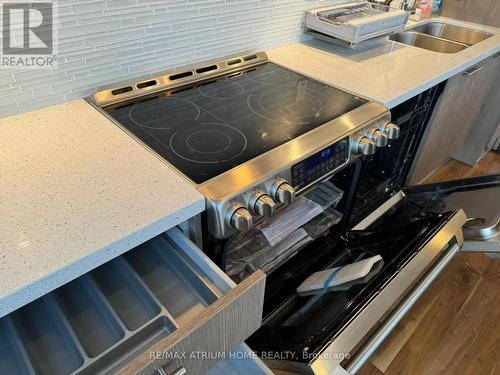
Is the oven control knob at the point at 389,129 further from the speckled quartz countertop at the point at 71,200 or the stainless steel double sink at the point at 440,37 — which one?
the stainless steel double sink at the point at 440,37

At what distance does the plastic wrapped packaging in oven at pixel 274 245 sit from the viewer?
104 cm

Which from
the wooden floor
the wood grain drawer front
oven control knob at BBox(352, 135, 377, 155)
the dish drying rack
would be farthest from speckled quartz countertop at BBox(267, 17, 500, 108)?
the wooden floor

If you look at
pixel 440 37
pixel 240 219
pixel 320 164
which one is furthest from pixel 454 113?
pixel 240 219

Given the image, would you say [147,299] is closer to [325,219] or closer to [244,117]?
[244,117]

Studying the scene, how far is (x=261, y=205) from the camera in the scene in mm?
761

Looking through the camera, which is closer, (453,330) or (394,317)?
(394,317)

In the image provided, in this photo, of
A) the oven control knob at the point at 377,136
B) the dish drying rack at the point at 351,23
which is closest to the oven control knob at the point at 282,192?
the oven control knob at the point at 377,136

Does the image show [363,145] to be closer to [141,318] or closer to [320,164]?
[320,164]

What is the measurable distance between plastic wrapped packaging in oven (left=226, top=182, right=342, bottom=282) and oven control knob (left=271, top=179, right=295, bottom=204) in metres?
0.20

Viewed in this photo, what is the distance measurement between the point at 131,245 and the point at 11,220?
214 mm

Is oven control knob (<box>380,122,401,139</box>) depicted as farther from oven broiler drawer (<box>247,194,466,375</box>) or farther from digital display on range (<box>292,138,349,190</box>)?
oven broiler drawer (<box>247,194,466,375</box>)

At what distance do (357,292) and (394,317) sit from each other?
154 mm

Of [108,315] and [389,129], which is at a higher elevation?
[389,129]

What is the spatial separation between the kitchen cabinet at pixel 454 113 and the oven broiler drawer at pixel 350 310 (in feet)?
2.25
